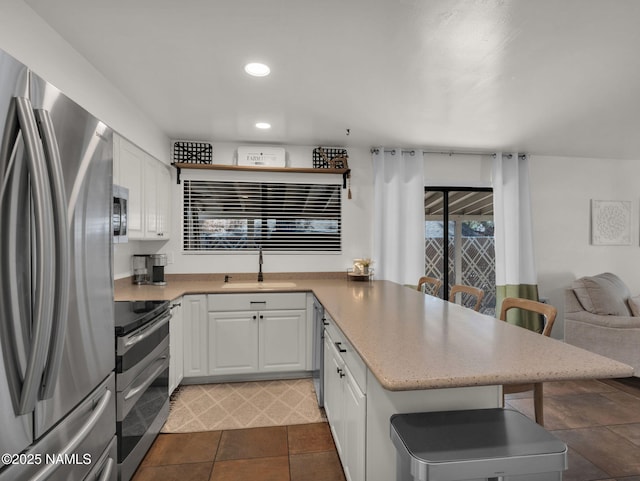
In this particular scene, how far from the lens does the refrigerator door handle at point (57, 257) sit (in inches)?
36.7

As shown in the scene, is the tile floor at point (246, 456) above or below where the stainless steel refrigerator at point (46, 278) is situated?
below

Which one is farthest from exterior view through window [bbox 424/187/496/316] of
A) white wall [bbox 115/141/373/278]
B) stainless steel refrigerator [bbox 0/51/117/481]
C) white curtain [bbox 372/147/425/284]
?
stainless steel refrigerator [bbox 0/51/117/481]

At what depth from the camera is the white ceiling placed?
64.5 inches

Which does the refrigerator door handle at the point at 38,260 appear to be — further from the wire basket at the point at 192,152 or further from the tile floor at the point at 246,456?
the wire basket at the point at 192,152

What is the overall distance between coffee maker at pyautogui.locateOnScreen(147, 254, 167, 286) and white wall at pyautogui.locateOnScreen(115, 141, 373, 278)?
0.74 feet

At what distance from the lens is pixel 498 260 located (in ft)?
13.4

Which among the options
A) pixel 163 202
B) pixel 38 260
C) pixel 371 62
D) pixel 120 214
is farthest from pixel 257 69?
pixel 163 202

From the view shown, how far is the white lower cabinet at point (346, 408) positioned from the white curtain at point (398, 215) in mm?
1876

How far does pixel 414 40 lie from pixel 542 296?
377cm

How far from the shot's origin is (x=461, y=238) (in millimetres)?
4441

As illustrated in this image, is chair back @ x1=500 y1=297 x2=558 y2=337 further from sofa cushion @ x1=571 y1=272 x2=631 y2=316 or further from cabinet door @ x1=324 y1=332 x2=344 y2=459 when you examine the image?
sofa cushion @ x1=571 y1=272 x2=631 y2=316

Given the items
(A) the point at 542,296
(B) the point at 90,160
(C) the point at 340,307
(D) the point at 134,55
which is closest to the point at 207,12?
(D) the point at 134,55

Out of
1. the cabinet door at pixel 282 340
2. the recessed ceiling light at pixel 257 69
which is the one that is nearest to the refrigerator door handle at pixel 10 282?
the recessed ceiling light at pixel 257 69

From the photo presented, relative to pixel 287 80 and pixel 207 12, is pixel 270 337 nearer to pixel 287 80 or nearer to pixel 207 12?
pixel 287 80
